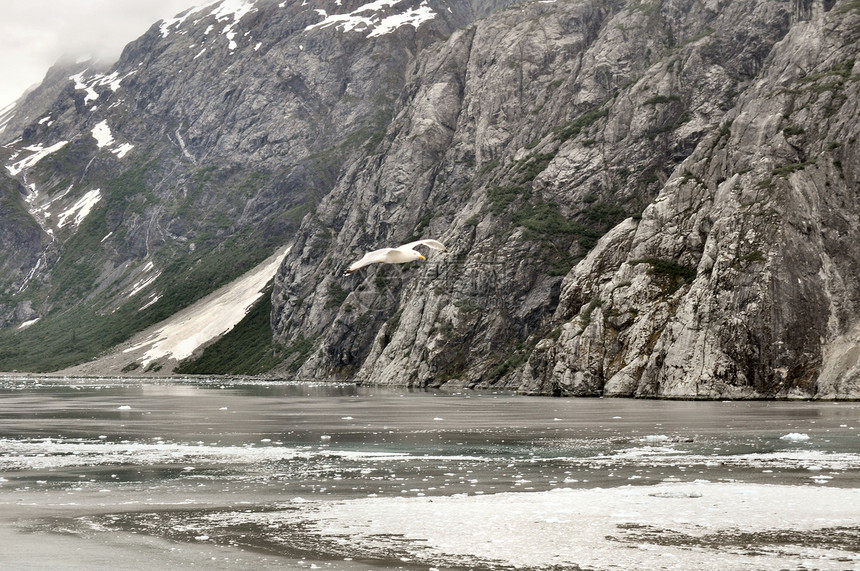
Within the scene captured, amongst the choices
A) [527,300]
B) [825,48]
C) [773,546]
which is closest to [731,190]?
[825,48]

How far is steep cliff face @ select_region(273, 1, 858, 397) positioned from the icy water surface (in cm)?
4036

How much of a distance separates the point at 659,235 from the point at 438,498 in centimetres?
9307

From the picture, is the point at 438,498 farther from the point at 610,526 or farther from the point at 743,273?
the point at 743,273

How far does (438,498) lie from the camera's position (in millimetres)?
26219

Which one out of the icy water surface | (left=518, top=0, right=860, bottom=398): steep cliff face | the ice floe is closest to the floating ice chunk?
the icy water surface

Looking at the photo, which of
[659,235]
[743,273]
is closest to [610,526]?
[743,273]

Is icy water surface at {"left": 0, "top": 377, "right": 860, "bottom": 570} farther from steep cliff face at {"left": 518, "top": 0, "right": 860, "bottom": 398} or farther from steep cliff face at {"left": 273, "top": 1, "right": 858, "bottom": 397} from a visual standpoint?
steep cliff face at {"left": 273, "top": 1, "right": 858, "bottom": 397}

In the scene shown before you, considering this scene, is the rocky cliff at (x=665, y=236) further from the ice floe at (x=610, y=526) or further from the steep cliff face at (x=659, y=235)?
the ice floe at (x=610, y=526)

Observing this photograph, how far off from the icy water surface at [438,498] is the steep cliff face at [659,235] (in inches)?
1589

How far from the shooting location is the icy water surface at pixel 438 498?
1900 centimetres

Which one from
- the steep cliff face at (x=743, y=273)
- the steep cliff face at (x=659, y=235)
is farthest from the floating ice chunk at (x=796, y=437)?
the steep cliff face at (x=659, y=235)

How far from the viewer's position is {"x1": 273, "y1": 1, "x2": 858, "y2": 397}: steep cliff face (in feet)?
295

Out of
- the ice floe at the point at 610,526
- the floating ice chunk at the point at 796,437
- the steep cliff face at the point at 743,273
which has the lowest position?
the floating ice chunk at the point at 796,437

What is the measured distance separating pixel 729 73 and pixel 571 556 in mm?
154459
